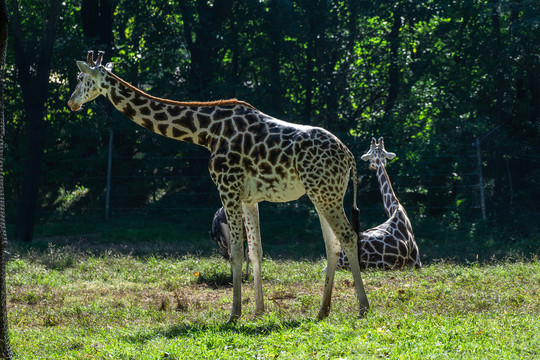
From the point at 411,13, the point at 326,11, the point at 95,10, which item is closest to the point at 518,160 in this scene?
the point at 411,13

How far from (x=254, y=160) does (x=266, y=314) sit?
1.79 m

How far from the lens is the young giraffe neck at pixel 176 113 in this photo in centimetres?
834

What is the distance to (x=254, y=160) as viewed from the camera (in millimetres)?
7965

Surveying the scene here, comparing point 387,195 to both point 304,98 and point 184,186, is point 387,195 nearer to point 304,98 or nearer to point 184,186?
point 184,186

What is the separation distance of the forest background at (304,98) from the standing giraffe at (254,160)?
7774mm

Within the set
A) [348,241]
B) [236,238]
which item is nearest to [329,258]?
[348,241]

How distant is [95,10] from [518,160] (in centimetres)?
1254

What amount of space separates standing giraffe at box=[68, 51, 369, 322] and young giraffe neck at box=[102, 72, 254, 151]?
12mm

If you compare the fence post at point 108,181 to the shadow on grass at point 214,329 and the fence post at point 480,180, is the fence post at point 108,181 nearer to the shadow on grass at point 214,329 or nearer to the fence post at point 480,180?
the fence post at point 480,180

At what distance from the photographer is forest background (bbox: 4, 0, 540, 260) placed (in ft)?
58.0

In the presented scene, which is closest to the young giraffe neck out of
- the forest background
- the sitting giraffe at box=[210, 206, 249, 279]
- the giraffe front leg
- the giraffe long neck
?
the giraffe front leg

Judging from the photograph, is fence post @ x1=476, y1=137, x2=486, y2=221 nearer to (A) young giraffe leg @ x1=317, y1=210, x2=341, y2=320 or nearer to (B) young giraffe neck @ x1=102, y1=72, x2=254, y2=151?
(A) young giraffe leg @ x1=317, y1=210, x2=341, y2=320

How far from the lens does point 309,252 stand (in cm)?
1386

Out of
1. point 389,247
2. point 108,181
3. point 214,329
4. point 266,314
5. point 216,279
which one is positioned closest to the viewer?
point 214,329
